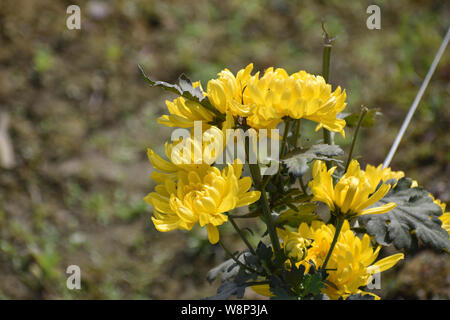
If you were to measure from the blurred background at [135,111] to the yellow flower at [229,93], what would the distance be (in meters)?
1.09

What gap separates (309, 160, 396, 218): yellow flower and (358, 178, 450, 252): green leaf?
6 cm

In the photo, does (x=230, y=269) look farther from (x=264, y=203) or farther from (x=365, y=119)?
(x=365, y=119)

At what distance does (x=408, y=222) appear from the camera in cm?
84

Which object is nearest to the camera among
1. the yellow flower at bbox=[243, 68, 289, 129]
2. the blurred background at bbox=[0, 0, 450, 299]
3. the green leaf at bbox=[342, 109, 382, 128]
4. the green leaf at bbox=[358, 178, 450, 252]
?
the yellow flower at bbox=[243, 68, 289, 129]

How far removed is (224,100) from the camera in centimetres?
74

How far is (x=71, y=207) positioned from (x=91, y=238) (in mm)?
228

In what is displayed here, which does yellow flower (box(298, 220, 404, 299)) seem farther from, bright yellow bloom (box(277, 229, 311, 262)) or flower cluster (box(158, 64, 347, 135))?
flower cluster (box(158, 64, 347, 135))

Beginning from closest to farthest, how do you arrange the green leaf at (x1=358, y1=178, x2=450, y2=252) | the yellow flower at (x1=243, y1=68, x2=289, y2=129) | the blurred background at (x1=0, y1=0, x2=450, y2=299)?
1. the yellow flower at (x1=243, y1=68, x2=289, y2=129)
2. the green leaf at (x1=358, y1=178, x2=450, y2=252)
3. the blurred background at (x1=0, y1=0, x2=450, y2=299)

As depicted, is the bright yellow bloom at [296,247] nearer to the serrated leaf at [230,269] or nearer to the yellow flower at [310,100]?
the serrated leaf at [230,269]

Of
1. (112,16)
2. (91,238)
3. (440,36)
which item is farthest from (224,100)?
(112,16)

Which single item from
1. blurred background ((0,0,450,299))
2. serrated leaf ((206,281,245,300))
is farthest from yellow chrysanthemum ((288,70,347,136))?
blurred background ((0,0,450,299))

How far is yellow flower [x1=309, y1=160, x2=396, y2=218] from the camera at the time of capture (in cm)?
75

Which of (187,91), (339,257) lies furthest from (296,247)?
(187,91)

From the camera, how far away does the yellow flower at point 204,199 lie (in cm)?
71
